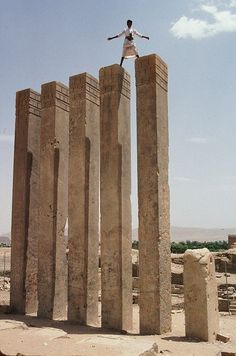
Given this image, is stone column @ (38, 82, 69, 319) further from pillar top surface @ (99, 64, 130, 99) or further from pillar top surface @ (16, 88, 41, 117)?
pillar top surface @ (99, 64, 130, 99)

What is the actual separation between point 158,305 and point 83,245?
5.71ft

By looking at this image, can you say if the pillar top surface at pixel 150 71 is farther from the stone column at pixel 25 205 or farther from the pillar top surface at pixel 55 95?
the stone column at pixel 25 205

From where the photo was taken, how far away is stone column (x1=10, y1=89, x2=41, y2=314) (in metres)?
8.37

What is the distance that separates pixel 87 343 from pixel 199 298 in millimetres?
1957

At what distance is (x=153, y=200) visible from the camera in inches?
264

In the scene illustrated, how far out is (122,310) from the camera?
6824 millimetres

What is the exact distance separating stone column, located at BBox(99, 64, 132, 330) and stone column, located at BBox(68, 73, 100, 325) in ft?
1.33

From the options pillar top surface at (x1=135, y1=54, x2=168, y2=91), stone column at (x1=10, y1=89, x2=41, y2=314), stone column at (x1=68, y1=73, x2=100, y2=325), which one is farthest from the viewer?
stone column at (x1=10, y1=89, x2=41, y2=314)

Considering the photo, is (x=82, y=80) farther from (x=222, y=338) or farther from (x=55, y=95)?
(x=222, y=338)

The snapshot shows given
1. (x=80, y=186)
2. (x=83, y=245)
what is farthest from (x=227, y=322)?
(x=80, y=186)

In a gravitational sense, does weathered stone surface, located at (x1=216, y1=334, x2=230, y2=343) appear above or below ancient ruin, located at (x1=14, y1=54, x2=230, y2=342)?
below

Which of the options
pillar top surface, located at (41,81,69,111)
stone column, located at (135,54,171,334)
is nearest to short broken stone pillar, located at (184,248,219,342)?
stone column, located at (135,54,171,334)

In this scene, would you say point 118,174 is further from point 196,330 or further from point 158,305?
point 196,330

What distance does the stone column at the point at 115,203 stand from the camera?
693 cm
